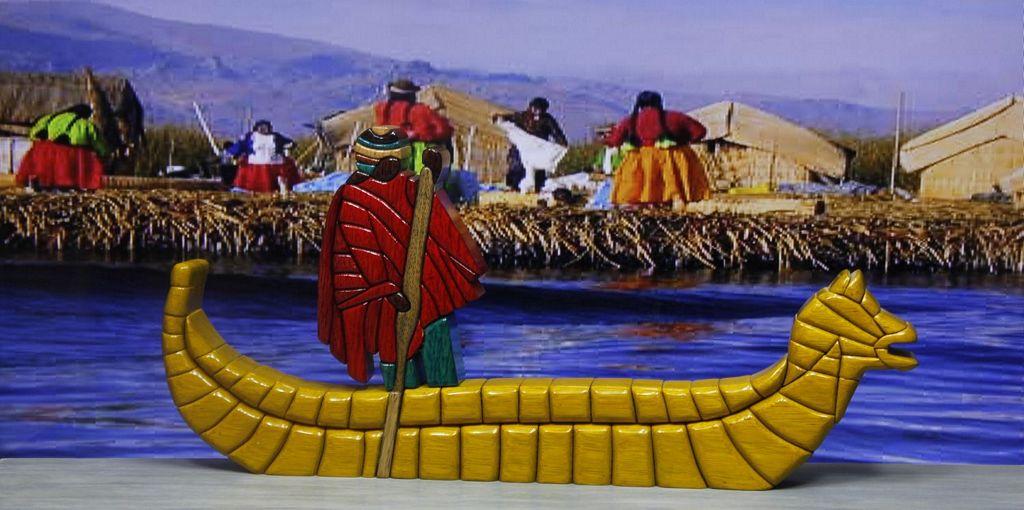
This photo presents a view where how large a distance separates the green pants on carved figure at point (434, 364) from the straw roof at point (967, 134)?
7.22ft

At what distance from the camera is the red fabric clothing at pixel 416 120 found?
5.03 metres

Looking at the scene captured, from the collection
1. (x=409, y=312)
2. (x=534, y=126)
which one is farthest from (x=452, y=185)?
(x=409, y=312)

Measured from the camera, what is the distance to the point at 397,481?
3891 mm

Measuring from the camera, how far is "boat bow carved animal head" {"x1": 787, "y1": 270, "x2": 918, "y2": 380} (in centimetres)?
368

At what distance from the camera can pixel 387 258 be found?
3.92 meters

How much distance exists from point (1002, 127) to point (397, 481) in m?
2.67

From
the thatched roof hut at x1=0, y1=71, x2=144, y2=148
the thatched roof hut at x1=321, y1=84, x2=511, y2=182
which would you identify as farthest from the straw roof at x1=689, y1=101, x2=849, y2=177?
the thatched roof hut at x1=0, y1=71, x2=144, y2=148

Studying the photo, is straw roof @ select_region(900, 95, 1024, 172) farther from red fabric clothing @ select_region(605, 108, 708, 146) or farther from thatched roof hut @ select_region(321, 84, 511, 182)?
thatched roof hut @ select_region(321, 84, 511, 182)

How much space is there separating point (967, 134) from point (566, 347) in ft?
5.55

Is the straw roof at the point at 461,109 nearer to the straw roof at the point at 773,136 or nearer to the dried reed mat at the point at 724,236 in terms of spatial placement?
the dried reed mat at the point at 724,236

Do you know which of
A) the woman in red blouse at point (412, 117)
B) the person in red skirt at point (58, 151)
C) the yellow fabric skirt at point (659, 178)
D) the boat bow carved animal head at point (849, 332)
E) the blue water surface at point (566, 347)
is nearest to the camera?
the boat bow carved animal head at point (849, 332)

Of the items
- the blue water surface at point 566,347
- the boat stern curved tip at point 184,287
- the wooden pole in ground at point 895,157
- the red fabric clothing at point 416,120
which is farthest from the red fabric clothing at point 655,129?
the boat stern curved tip at point 184,287

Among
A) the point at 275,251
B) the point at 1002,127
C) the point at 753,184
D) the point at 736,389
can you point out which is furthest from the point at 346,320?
the point at 1002,127

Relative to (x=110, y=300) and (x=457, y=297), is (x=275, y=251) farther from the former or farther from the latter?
(x=457, y=297)
